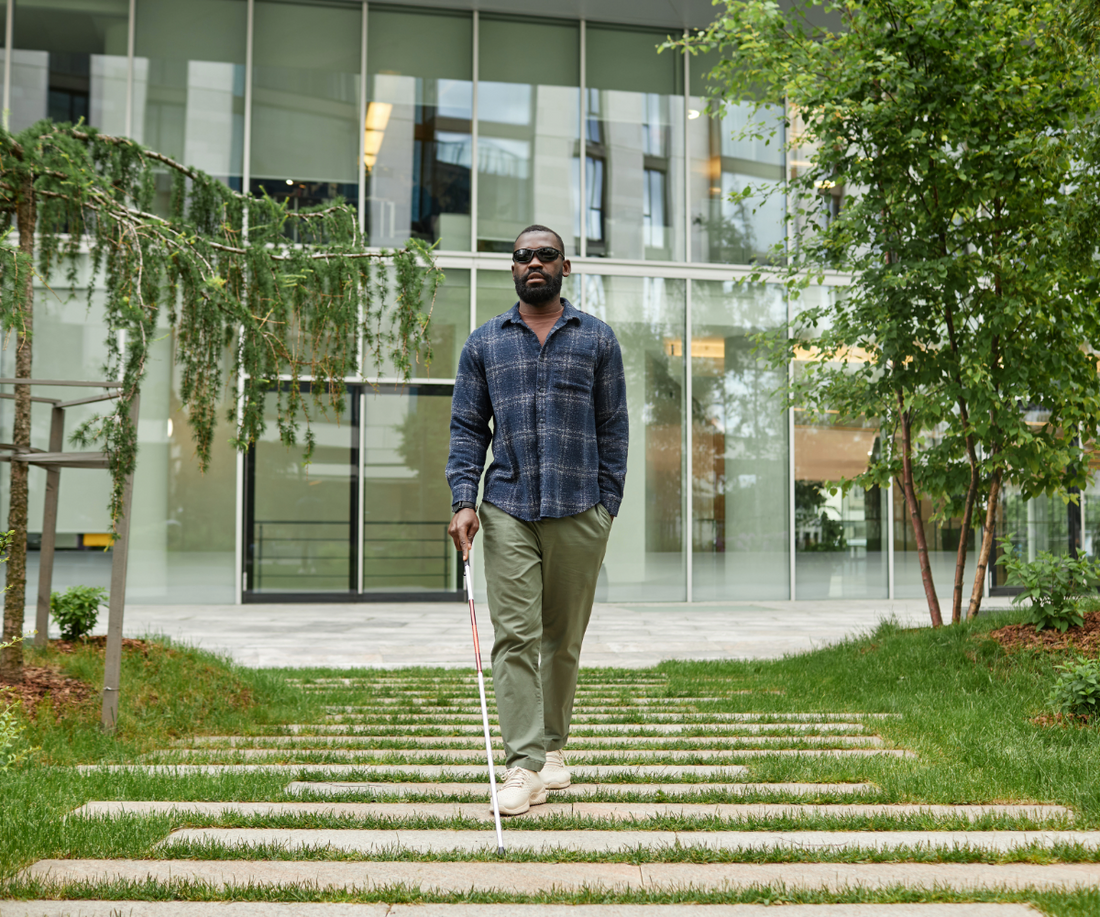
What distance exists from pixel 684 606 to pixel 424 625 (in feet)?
Answer: 14.1

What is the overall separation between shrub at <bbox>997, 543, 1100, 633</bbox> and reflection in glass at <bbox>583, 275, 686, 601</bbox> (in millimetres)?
8147

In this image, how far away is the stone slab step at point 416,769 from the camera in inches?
153

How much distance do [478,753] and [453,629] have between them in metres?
6.25

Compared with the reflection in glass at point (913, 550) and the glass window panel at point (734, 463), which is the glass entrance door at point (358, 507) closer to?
the glass window panel at point (734, 463)

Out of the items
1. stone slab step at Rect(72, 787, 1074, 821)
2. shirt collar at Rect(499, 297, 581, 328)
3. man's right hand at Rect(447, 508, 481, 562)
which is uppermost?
shirt collar at Rect(499, 297, 581, 328)

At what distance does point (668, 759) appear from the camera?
166 inches

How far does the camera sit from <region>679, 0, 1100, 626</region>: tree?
21.3 feet

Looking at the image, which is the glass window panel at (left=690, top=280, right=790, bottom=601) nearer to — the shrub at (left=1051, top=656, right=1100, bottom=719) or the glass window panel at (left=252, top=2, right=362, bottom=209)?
the glass window panel at (left=252, top=2, right=362, bottom=209)

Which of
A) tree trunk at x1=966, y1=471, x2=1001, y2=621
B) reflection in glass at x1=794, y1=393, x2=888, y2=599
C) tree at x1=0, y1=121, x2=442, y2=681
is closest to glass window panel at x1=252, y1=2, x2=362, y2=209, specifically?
reflection in glass at x1=794, y1=393, x2=888, y2=599

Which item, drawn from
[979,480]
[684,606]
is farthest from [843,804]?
[684,606]

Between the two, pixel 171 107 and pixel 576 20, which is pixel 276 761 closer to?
pixel 171 107

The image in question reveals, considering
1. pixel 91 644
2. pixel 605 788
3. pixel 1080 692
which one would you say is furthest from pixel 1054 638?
pixel 91 644

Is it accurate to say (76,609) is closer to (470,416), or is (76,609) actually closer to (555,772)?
(470,416)

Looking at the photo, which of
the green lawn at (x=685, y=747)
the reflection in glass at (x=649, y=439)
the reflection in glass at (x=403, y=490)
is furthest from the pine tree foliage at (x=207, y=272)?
the reflection in glass at (x=649, y=439)
